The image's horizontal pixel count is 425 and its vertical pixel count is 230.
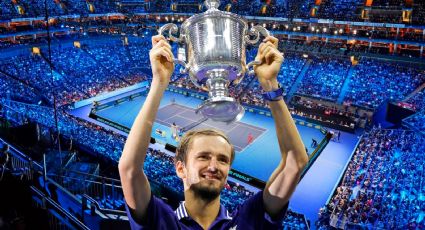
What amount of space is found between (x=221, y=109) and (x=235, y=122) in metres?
19.0

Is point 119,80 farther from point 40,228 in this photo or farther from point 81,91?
point 40,228

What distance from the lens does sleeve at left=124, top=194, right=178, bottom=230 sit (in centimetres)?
182

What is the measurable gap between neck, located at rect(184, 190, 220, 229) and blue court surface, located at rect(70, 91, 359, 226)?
10698 mm

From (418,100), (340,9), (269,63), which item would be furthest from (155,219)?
(340,9)

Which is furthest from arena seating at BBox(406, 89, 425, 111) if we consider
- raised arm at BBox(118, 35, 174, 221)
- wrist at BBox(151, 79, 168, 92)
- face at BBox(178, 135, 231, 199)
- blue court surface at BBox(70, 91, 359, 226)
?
raised arm at BBox(118, 35, 174, 221)

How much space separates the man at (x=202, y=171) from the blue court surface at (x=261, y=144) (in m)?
10.6

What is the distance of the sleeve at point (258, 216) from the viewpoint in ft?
6.57

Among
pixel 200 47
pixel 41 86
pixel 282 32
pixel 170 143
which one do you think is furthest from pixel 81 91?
pixel 200 47

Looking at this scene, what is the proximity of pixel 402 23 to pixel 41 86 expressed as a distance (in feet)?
99.5

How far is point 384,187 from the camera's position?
1062 cm

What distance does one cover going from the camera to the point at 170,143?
1786 cm

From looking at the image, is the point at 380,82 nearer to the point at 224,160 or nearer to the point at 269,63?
the point at 269,63

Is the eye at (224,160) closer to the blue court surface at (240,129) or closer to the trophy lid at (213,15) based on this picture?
the trophy lid at (213,15)

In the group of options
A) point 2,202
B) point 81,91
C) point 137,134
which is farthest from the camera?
point 81,91
